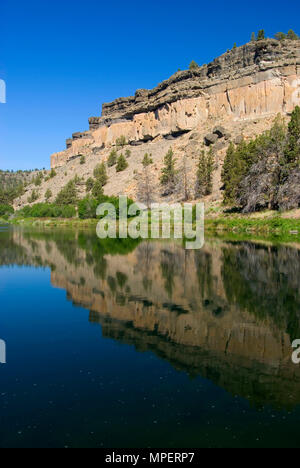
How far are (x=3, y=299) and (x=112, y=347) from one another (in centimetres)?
639

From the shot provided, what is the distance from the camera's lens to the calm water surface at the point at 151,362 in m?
5.20

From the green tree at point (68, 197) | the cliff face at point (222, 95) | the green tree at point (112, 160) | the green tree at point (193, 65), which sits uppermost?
the green tree at point (193, 65)

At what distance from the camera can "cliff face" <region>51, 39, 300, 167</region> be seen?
77312 mm

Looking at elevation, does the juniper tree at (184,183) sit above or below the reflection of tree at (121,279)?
above

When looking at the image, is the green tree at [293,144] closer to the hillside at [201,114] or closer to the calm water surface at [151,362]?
the hillside at [201,114]

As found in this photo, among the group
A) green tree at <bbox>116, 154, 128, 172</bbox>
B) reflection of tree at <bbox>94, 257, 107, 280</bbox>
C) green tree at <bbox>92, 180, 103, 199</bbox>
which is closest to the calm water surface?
reflection of tree at <bbox>94, 257, 107, 280</bbox>

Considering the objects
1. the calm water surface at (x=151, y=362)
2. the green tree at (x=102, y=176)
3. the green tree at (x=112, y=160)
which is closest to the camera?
the calm water surface at (x=151, y=362)

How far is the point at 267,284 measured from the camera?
14.3m

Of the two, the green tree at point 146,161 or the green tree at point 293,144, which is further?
the green tree at point 146,161

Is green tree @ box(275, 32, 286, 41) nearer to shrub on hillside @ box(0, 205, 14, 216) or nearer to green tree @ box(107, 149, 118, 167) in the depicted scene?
green tree @ box(107, 149, 118, 167)

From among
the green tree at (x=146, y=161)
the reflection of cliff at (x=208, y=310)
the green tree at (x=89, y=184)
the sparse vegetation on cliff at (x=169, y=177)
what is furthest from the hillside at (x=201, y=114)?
the reflection of cliff at (x=208, y=310)

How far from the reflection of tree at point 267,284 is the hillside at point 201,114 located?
3955 centimetres

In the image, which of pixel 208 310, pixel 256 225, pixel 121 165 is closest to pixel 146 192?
pixel 121 165

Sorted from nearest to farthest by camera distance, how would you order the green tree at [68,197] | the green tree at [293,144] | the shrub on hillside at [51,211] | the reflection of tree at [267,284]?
1. the reflection of tree at [267,284]
2. the green tree at [293,144]
3. the shrub on hillside at [51,211]
4. the green tree at [68,197]
